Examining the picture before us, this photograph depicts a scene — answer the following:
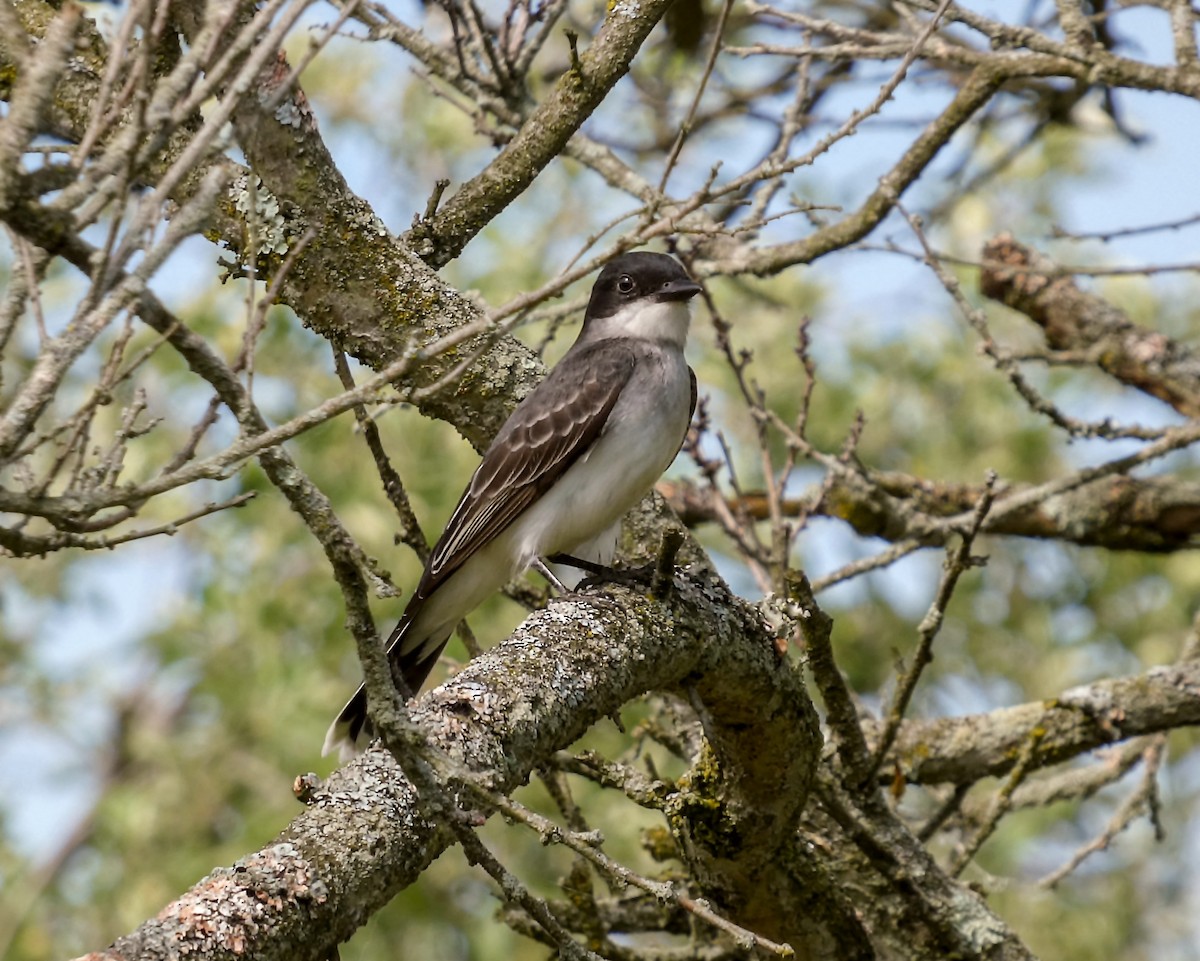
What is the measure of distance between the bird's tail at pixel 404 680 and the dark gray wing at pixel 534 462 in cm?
31

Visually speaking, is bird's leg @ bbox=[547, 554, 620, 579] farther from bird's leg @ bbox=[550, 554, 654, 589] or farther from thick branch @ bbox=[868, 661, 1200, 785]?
thick branch @ bbox=[868, 661, 1200, 785]

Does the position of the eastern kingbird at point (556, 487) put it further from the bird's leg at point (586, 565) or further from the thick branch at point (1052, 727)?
the thick branch at point (1052, 727)

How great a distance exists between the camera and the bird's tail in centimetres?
499

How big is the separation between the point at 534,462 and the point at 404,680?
886 mm

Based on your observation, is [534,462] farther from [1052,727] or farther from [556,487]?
[1052,727]

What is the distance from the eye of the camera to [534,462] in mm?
5211

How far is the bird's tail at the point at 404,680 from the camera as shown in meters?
4.99

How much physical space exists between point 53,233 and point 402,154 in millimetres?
8955

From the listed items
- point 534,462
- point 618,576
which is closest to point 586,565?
point 534,462

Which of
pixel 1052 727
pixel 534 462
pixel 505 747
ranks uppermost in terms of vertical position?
pixel 534 462

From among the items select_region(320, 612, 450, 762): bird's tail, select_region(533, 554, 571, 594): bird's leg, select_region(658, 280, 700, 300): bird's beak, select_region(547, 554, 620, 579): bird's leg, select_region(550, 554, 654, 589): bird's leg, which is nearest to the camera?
select_region(550, 554, 654, 589): bird's leg

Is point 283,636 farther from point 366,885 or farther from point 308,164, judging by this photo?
point 366,885

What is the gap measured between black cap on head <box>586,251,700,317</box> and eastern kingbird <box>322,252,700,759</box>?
327 millimetres

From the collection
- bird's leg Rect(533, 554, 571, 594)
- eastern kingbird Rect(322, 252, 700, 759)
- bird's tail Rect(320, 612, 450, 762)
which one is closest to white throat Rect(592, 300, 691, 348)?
eastern kingbird Rect(322, 252, 700, 759)
